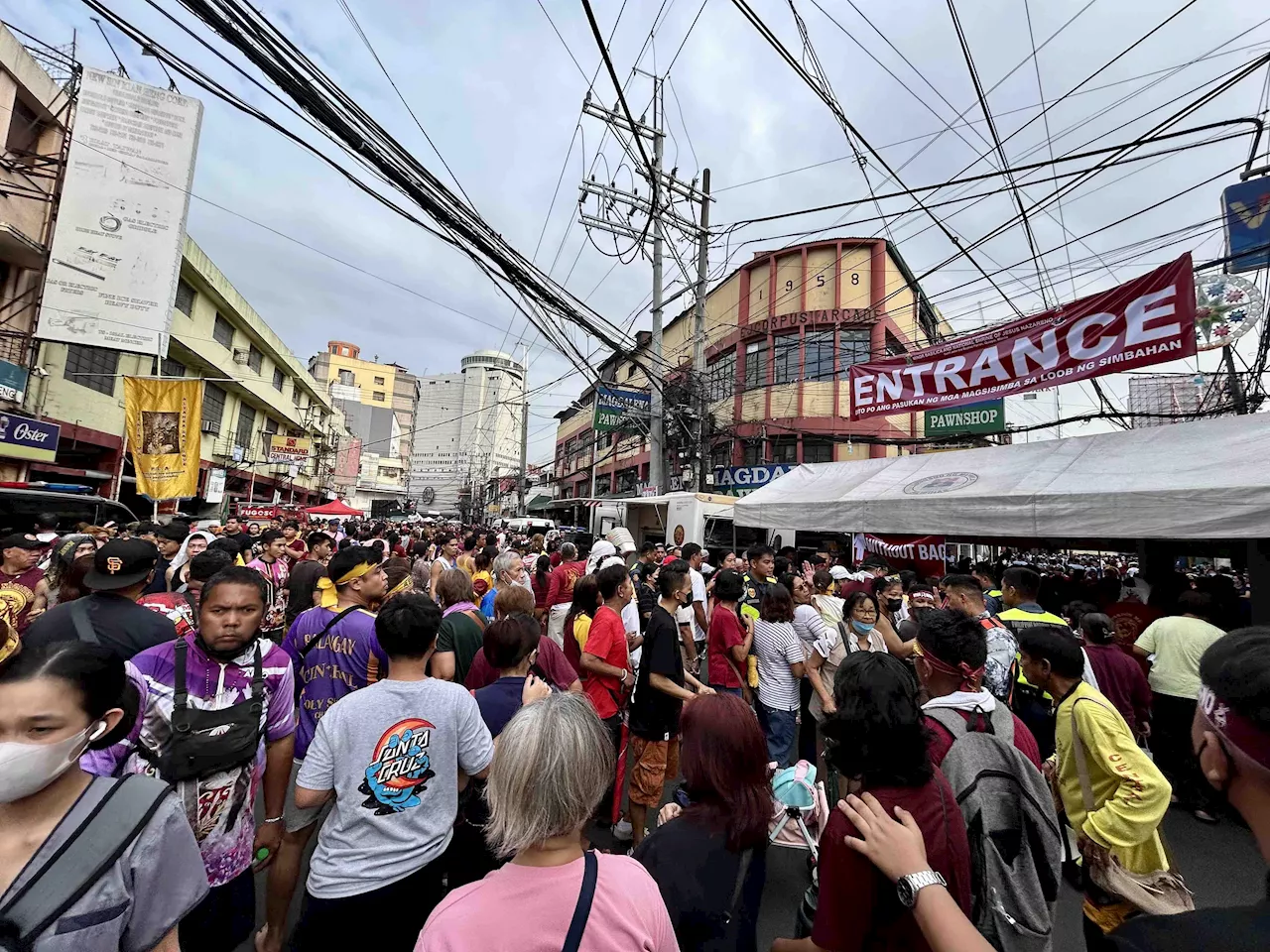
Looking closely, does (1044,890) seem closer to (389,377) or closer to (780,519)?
(780,519)

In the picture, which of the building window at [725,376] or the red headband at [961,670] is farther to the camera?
the building window at [725,376]

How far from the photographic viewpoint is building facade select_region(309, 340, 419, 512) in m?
50.9

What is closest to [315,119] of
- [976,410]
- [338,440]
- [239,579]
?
[239,579]

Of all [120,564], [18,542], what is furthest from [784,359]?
[120,564]

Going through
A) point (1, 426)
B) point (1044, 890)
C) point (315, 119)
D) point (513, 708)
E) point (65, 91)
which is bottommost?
point (1044, 890)

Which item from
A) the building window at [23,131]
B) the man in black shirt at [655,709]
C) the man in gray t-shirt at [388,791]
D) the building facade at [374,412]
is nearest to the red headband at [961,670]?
the man in black shirt at [655,709]

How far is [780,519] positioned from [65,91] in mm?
17819

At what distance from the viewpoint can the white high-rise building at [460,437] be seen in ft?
190

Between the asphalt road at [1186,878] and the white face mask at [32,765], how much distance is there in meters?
2.32

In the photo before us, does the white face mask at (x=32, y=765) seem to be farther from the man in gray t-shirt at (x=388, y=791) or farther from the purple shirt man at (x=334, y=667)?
the purple shirt man at (x=334, y=667)

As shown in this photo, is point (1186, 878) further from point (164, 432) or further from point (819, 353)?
point (819, 353)

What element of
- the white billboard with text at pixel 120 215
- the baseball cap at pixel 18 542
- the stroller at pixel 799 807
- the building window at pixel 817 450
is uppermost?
the white billboard with text at pixel 120 215

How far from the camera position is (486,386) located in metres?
62.2

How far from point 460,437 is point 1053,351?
58.8 meters
